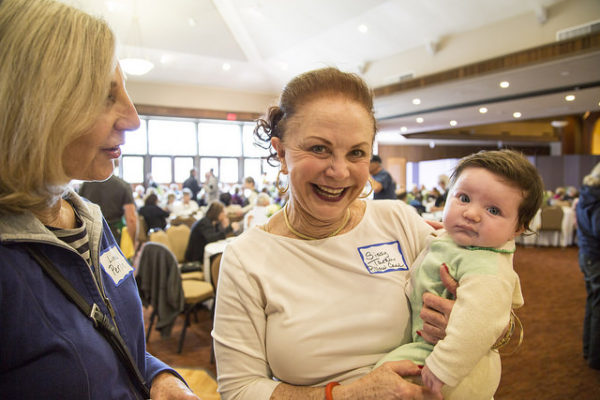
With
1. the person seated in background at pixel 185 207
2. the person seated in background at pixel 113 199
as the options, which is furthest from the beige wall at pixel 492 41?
the person seated in background at pixel 185 207

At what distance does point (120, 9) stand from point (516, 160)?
37.6 ft

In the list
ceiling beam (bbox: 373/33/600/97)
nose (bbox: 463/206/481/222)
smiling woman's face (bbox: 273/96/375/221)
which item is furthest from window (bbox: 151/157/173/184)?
nose (bbox: 463/206/481/222)

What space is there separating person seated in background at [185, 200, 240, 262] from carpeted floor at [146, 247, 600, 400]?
2.70 ft

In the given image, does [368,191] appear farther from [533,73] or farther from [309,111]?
[533,73]

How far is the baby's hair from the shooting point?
3.47ft

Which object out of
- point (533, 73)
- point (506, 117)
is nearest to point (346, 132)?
point (533, 73)

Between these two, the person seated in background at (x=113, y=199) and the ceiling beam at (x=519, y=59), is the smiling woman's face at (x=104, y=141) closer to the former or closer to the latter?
the person seated in background at (x=113, y=199)

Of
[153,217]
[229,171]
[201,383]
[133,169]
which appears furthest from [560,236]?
[133,169]

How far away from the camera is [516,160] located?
3.54 feet

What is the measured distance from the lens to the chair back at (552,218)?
883 centimetres

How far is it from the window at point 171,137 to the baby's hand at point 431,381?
16.5m

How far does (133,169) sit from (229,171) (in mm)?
4097

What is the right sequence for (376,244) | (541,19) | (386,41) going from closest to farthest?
1. (376,244)
2. (541,19)
3. (386,41)

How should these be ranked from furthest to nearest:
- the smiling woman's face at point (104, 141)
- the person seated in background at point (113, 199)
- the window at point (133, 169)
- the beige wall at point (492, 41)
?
the window at point (133, 169) < the beige wall at point (492, 41) < the person seated in background at point (113, 199) < the smiling woman's face at point (104, 141)
